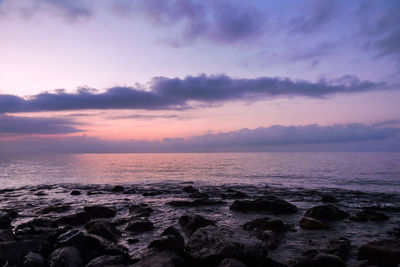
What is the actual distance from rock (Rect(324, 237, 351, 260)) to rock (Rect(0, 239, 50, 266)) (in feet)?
32.8

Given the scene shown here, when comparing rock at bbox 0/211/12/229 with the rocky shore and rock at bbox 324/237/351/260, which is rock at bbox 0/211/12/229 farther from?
rock at bbox 324/237/351/260

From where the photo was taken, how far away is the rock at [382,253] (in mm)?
7835

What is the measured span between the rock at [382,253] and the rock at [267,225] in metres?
3.83

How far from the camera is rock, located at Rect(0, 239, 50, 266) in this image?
7.40 m

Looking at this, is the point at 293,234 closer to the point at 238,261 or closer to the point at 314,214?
the point at 314,214

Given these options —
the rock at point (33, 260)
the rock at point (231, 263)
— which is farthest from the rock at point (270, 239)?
the rock at point (33, 260)

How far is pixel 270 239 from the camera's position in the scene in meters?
10.2

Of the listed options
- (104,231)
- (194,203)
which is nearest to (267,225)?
(104,231)

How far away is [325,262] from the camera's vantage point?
758 centimetres

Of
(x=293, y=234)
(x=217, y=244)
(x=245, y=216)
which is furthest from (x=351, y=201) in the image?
(x=217, y=244)

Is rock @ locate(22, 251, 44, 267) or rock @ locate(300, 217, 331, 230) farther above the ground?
rock @ locate(22, 251, 44, 267)

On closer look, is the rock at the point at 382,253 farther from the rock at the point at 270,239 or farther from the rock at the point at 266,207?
the rock at the point at 266,207

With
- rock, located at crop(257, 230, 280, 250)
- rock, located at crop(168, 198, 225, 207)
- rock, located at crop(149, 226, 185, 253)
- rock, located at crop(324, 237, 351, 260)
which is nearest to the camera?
rock, located at crop(149, 226, 185, 253)

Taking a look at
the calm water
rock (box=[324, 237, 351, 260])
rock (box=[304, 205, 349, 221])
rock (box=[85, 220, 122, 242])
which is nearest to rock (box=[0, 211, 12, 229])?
rock (box=[85, 220, 122, 242])
